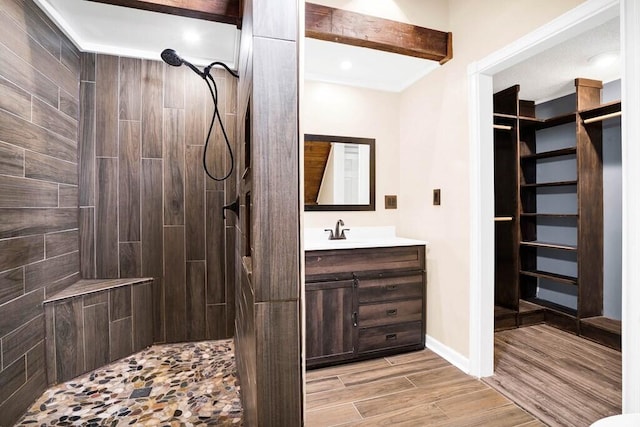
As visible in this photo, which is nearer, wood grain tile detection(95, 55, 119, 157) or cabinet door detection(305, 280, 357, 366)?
cabinet door detection(305, 280, 357, 366)

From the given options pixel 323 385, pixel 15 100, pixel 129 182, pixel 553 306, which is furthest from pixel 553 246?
pixel 15 100

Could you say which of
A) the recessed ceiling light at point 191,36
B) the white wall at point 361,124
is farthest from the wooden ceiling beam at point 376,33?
the recessed ceiling light at point 191,36

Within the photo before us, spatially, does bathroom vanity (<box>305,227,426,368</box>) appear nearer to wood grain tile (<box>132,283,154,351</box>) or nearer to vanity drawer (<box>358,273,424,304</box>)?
vanity drawer (<box>358,273,424,304</box>)

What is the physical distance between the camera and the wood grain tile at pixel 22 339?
149 centimetres

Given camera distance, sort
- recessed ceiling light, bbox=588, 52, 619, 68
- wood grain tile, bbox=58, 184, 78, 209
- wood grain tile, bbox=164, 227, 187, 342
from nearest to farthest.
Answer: wood grain tile, bbox=58, 184, 78, 209, recessed ceiling light, bbox=588, 52, 619, 68, wood grain tile, bbox=164, 227, 187, 342

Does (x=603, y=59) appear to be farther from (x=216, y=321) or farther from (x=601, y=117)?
(x=216, y=321)

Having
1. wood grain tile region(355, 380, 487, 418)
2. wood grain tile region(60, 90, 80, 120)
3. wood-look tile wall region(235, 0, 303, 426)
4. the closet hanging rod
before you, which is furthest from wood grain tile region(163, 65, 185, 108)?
the closet hanging rod

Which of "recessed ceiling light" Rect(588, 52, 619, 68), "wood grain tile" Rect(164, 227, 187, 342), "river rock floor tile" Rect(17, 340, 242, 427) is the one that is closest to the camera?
"river rock floor tile" Rect(17, 340, 242, 427)

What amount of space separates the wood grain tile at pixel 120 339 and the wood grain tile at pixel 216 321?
564 millimetres

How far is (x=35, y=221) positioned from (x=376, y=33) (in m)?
2.48

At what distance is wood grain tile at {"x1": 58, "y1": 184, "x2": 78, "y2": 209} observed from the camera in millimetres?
1992

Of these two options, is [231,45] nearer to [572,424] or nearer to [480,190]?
[480,190]

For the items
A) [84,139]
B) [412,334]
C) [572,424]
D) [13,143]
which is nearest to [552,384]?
[572,424]

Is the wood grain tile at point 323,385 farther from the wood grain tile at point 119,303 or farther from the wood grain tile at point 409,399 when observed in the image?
the wood grain tile at point 119,303
